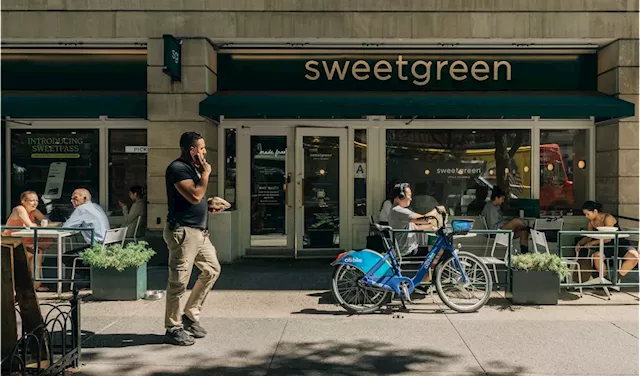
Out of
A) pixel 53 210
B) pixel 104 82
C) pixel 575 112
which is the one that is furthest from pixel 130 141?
pixel 575 112

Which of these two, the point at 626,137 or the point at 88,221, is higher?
the point at 626,137

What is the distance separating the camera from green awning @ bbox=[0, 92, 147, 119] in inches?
353

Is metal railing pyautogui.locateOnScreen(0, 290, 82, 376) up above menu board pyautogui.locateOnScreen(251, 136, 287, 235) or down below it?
below

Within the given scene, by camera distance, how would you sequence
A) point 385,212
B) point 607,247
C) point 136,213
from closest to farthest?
point 607,247 < point 385,212 < point 136,213

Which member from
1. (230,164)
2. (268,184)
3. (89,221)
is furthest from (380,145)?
(89,221)

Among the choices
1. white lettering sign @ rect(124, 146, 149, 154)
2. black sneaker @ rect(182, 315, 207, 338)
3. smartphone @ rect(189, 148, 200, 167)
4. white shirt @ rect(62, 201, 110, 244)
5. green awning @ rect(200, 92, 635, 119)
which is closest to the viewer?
smartphone @ rect(189, 148, 200, 167)

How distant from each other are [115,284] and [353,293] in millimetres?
3021

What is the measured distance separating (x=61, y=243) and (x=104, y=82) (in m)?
3.63

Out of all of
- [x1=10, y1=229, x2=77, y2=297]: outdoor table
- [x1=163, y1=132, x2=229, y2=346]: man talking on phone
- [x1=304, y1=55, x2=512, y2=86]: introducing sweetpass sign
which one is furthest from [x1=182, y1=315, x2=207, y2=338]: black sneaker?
[x1=304, y1=55, x2=512, y2=86]: introducing sweetpass sign

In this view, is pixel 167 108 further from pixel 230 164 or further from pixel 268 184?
pixel 268 184

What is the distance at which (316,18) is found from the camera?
364 inches

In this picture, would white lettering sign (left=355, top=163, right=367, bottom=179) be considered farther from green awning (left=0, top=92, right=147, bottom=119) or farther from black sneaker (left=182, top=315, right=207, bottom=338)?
black sneaker (left=182, top=315, right=207, bottom=338)

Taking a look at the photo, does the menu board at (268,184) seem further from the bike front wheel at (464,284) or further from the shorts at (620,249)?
the shorts at (620,249)

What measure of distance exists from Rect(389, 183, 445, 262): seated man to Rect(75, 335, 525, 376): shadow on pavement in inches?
83.0
